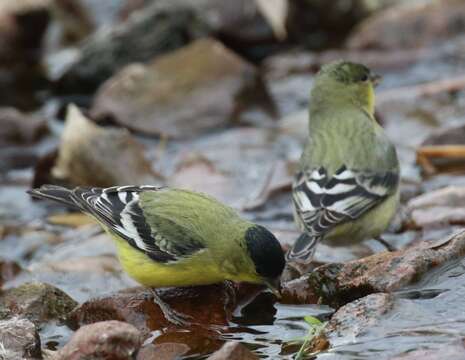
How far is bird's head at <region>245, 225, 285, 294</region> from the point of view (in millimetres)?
4898

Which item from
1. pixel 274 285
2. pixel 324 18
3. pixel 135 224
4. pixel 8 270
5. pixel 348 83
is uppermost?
pixel 348 83

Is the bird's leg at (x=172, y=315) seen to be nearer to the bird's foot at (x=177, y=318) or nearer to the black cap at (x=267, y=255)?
the bird's foot at (x=177, y=318)

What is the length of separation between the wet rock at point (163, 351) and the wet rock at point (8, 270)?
233cm

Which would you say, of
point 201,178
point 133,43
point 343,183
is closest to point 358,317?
point 343,183

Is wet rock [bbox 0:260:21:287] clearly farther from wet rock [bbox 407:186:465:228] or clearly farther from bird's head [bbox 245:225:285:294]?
wet rock [bbox 407:186:465:228]

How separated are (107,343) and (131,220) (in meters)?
1.60

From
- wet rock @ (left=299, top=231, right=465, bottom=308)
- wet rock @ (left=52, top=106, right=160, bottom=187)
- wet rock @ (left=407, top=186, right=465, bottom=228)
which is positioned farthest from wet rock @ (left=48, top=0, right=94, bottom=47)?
wet rock @ (left=299, top=231, right=465, bottom=308)

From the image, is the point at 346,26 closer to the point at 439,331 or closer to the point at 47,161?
the point at 47,161

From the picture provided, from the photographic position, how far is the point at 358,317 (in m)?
4.30

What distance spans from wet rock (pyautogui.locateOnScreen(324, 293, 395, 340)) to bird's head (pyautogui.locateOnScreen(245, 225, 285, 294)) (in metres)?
0.58

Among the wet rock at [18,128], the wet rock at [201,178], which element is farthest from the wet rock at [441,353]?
the wet rock at [18,128]

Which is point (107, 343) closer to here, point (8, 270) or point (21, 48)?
point (8, 270)

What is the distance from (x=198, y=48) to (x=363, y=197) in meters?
4.51

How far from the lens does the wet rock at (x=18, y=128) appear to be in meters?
9.72
